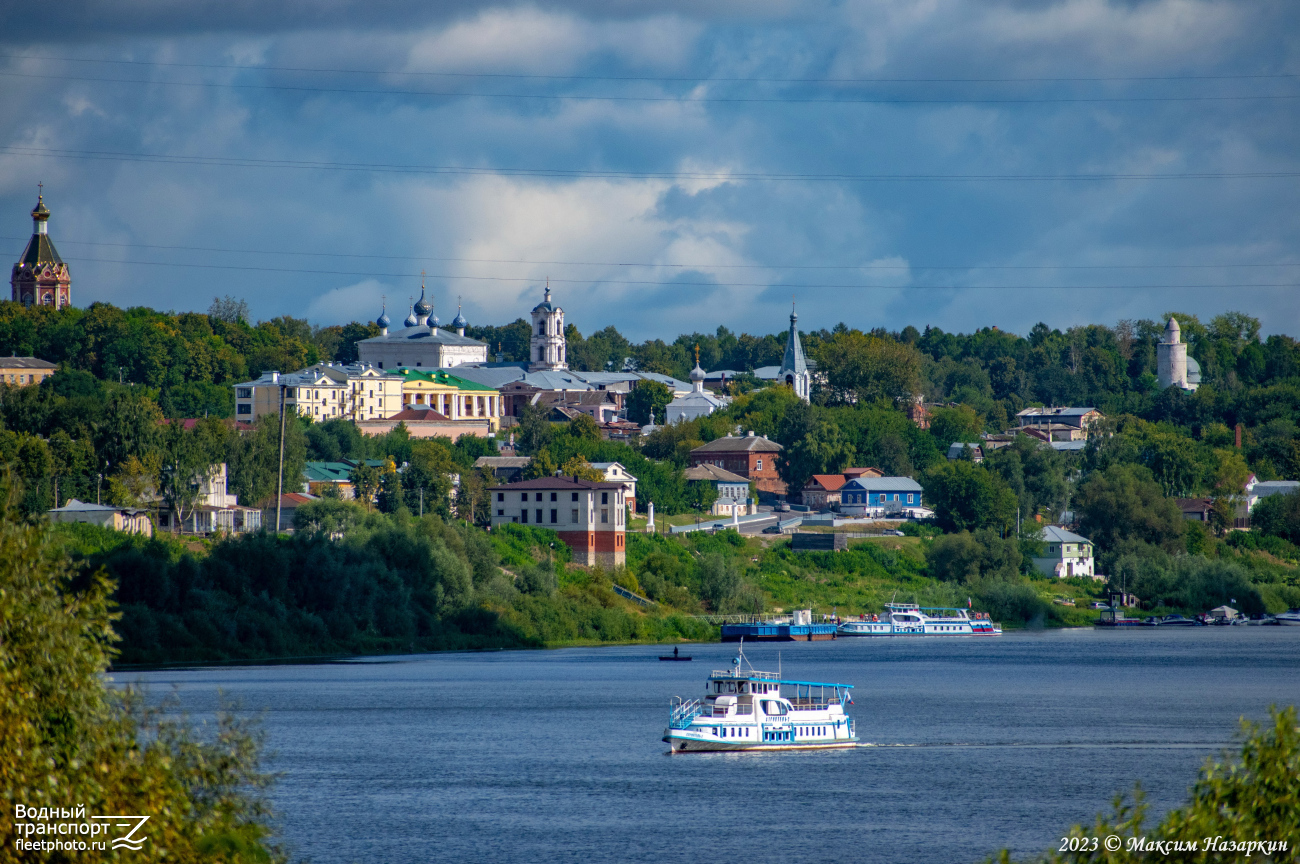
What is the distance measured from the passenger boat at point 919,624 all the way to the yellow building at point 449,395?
55413mm

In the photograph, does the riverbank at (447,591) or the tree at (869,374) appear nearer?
the riverbank at (447,591)

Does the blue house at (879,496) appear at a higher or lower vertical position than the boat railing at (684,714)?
higher

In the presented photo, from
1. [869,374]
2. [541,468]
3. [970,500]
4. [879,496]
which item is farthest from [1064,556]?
[869,374]

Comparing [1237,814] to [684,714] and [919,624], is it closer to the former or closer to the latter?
[684,714]

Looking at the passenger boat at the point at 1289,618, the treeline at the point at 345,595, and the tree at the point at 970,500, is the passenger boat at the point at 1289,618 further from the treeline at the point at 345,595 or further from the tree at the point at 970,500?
the treeline at the point at 345,595

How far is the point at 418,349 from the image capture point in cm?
15862

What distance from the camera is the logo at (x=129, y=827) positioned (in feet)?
44.3

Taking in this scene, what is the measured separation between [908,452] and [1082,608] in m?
39.2

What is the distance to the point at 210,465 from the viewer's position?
249 ft

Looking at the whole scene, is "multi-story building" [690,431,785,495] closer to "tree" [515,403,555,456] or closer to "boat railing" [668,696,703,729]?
"tree" [515,403,555,456]

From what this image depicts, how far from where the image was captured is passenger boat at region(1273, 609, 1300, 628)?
3551 inches

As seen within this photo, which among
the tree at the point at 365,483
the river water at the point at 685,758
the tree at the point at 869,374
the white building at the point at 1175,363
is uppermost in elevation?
the white building at the point at 1175,363

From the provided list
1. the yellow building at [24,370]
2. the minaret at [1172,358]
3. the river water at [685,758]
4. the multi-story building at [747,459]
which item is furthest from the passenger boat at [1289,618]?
the minaret at [1172,358]

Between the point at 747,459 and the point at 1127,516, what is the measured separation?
29.9m
